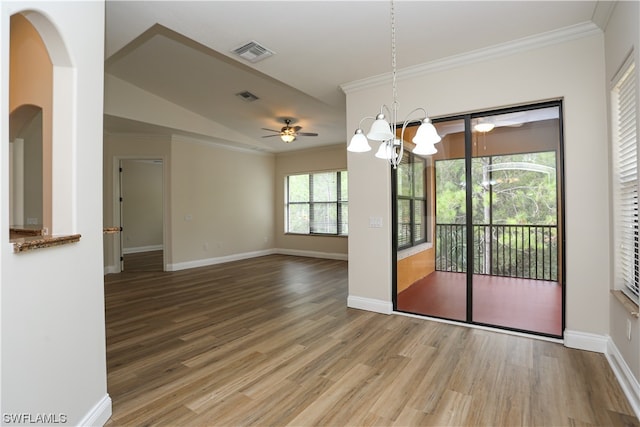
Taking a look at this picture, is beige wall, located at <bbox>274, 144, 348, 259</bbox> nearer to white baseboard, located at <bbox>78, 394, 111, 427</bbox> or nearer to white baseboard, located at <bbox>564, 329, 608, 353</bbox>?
white baseboard, located at <bbox>564, 329, 608, 353</bbox>

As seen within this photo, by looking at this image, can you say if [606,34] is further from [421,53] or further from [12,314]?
[12,314]

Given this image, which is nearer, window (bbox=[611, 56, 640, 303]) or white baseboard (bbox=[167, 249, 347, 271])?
window (bbox=[611, 56, 640, 303])

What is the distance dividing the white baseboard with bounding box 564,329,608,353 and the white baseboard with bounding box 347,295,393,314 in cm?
164

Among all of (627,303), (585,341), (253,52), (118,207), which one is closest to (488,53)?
(253,52)

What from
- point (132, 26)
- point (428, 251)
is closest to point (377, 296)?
point (428, 251)

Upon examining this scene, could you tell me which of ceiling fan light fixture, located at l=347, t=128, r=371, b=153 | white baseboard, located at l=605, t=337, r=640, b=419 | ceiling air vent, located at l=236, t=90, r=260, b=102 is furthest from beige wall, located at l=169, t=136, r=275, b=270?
white baseboard, located at l=605, t=337, r=640, b=419

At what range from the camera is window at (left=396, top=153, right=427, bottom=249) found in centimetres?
379

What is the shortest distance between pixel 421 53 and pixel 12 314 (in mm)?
3552

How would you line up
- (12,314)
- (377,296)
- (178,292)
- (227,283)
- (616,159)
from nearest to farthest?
1. (12,314)
2. (616,159)
3. (377,296)
4. (178,292)
5. (227,283)

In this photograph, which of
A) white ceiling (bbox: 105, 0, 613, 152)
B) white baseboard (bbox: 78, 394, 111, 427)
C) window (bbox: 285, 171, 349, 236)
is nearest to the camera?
white baseboard (bbox: 78, 394, 111, 427)

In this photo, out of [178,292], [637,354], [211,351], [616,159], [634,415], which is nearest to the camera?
[634,415]

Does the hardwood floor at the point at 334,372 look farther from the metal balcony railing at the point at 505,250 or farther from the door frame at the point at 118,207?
the door frame at the point at 118,207

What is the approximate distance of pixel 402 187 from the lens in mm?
3840

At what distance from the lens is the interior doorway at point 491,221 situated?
306 cm
